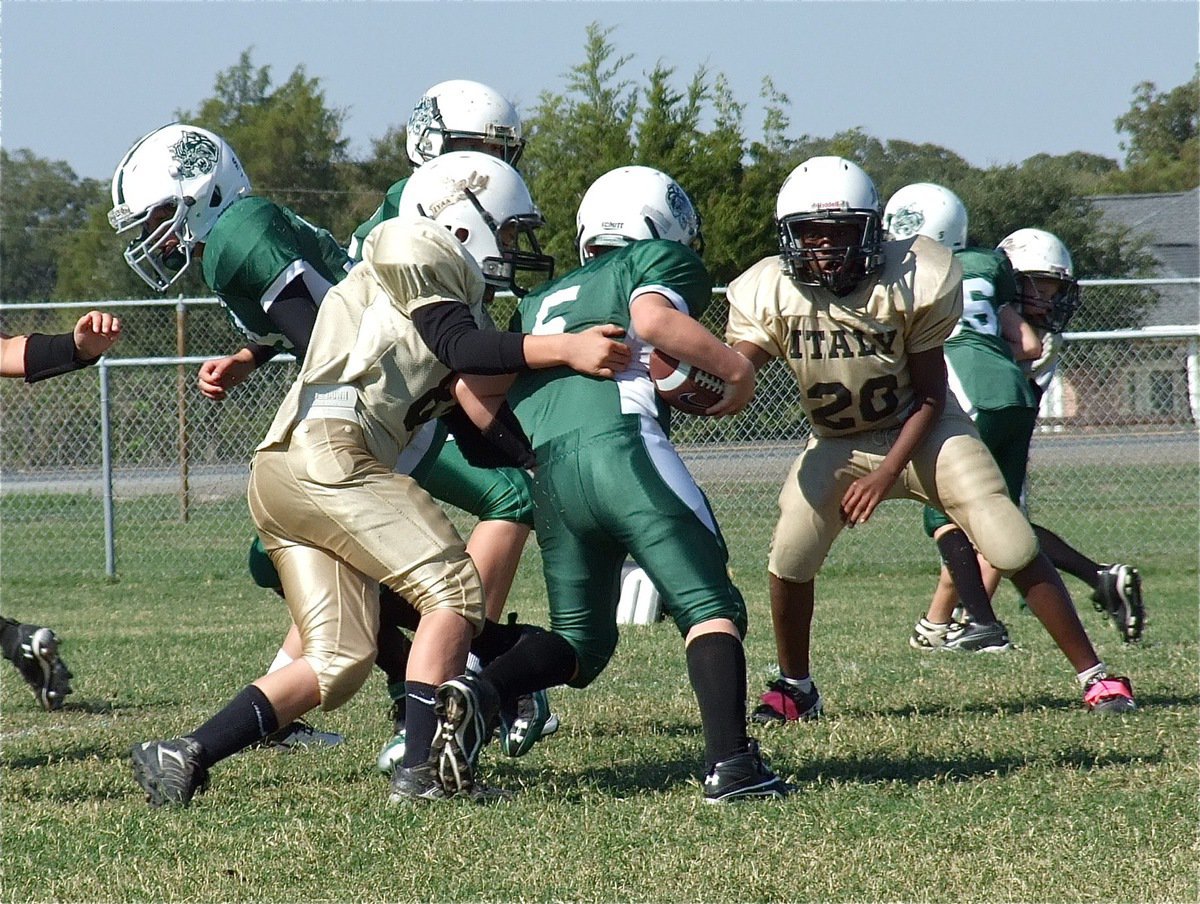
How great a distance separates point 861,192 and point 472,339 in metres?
1.40

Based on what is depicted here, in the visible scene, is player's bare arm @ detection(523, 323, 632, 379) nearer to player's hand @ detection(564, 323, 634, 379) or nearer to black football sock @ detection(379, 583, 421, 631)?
player's hand @ detection(564, 323, 634, 379)

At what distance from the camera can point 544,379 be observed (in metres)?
4.09

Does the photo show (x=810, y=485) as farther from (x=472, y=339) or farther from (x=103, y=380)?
(x=103, y=380)

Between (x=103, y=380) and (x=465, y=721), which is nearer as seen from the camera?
(x=465, y=721)

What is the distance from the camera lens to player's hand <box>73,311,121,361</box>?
4.00m

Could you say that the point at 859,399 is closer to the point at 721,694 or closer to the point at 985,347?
the point at 721,694

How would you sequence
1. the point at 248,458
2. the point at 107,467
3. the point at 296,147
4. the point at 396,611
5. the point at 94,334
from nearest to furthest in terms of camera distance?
1. the point at 94,334
2. the point at 396,611
3. the point at 107,467
4. the point at 248,458
5. the point at 296,147

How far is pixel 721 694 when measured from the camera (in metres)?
3.73

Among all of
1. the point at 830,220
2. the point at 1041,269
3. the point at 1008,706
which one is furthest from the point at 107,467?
the point at 830,220

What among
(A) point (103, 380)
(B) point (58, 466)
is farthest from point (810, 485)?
(B) point (58, 466)

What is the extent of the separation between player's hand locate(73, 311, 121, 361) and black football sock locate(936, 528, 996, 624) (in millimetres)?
3958

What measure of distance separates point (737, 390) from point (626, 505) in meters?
0.42

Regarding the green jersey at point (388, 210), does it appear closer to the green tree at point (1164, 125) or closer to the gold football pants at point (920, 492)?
the gold football pants at point (920, 492)

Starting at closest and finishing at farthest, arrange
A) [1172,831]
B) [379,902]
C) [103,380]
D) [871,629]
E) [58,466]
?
[379,902] → [1172,831] → [871,629] → [103,380] → [58,466]
